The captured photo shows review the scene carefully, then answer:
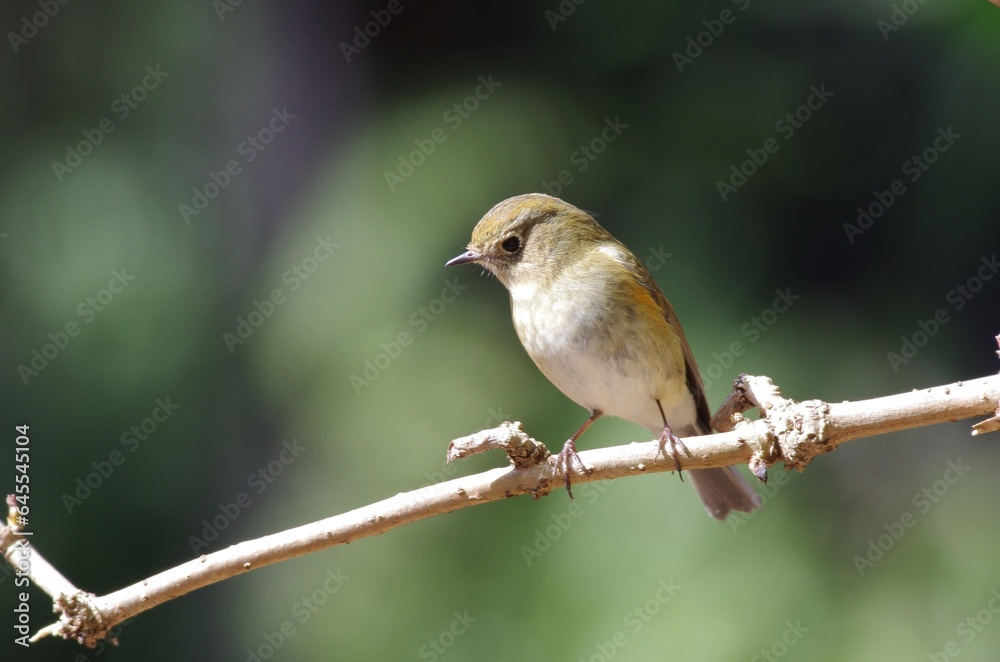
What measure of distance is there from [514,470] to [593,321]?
3.17 ft

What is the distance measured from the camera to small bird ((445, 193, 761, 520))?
126 inches

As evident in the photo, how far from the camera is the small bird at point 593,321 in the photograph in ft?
10.5

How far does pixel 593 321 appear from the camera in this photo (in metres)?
3.18

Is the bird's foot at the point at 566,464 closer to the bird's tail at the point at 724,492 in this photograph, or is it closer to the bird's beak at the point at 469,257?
the bird's beak at the point at 469,257

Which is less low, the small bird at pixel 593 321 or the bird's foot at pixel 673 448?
the small bird at pixel 593 321

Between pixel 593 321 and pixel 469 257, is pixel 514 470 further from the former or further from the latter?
pixel 469 257

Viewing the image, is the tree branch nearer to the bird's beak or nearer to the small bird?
the small bird

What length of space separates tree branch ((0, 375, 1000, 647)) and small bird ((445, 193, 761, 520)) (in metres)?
0.78

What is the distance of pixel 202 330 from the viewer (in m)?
5.50

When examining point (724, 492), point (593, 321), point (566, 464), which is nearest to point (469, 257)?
point (593, 321)

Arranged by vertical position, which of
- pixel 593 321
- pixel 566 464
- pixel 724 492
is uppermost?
pixel 593 321

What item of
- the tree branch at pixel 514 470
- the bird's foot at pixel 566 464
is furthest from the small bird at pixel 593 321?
the tree branch at pixel 514 470

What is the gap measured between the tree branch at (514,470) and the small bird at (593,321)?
2.56 ft

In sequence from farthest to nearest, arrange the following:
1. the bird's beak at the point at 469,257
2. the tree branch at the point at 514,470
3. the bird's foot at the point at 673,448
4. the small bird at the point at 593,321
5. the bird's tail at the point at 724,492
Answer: the bird's tail at the point at 724,492 < the bird's beak at the point at 469,257 < the small bird at the point at 593,321 < the bird's foot at the point at 673,448 < the tree branch at the point at 514,470
